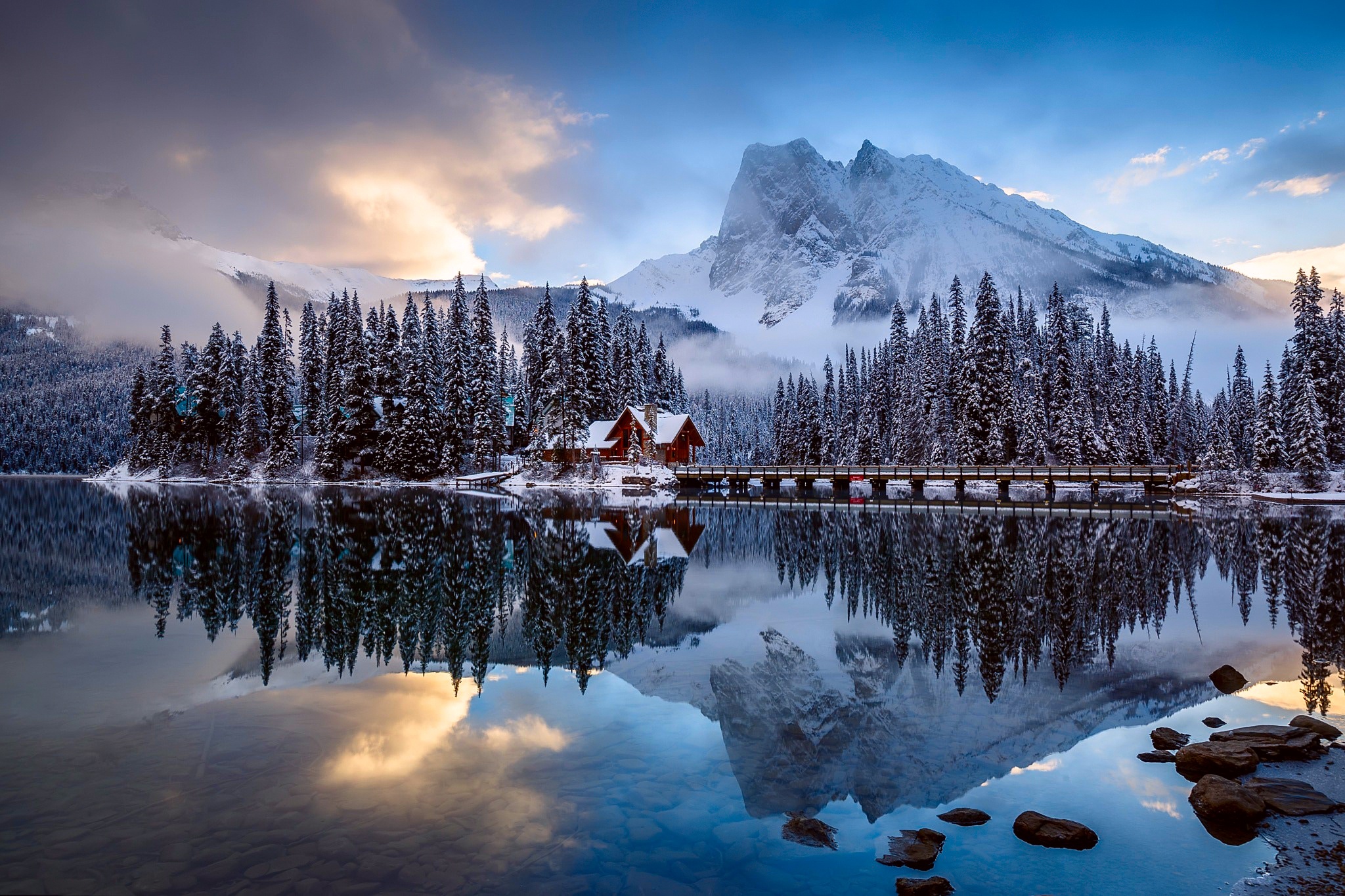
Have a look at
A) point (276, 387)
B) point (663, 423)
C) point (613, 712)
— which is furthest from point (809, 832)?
point (276, 387)

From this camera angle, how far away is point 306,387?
94.6m

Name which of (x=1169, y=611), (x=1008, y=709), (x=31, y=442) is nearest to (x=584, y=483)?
(x=1169, y=611)

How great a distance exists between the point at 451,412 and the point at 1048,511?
2370 inches

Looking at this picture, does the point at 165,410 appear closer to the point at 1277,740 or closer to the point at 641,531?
the point at 641,531

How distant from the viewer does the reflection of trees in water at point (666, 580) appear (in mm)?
15773

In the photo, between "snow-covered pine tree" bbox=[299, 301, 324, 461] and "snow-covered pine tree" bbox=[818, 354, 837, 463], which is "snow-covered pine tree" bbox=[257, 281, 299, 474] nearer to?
"snow-covered pine tree" bbox=[299, 301, 324, 461]

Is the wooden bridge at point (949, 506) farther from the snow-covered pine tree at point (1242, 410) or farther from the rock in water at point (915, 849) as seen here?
the snow-covered pine tree at point (1242, 410)

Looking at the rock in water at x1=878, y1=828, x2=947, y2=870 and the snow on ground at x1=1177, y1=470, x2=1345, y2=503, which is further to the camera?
the snow on ground at x1=1177, y1=470, x2=1345, y2=503

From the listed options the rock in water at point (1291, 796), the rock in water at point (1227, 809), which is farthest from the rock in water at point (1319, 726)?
the rock in water at point (1227, 809)

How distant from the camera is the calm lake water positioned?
294 inches

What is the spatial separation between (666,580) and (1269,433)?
6235 centimetres

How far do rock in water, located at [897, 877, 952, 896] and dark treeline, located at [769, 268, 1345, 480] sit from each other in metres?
69.0

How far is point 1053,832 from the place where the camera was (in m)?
8.05

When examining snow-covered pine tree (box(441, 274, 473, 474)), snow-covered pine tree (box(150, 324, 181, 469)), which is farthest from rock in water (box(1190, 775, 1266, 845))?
snow-covered pine tree (box(150, 324, 181, 469))
